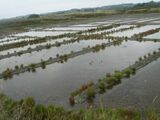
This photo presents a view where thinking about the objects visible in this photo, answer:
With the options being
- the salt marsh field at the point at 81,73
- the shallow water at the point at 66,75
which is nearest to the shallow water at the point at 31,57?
the salt marsh field at the point at 81,73

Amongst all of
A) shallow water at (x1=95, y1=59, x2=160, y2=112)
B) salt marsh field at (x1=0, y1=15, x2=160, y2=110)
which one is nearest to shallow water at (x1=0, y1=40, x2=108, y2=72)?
salt marsh field at (x1=0, y1=15, x2=160, y2=110)

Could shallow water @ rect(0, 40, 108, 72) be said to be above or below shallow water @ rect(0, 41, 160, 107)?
below

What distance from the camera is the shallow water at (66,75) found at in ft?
31.0

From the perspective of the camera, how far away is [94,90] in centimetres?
911

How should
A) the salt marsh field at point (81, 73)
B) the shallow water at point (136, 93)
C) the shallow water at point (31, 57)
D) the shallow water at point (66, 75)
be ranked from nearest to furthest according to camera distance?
the shallow water at point (136, 93), the salt marsh field at point (81, 73), the shallow water at point (66, 75), the shallow water at point (31, 57)

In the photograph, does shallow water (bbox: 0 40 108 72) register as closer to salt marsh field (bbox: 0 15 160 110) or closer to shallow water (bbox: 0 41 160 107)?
salt marsh field (bbox: 0 15 160 110)

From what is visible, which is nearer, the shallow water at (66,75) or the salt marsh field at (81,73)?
the salt marsh field at (81,73)

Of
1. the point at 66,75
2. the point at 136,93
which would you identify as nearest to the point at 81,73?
the point at 66,75

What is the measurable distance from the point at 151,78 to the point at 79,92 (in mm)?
2559

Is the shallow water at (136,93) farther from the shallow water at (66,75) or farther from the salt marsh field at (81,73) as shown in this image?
the shallow water at (66,75)

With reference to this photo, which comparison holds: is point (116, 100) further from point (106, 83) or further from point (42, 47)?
point (42, 47)

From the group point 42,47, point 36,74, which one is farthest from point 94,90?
point 42,47

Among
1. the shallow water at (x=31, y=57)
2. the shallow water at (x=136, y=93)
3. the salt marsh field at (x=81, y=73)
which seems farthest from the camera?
the shallow water at (x=31, y=57)

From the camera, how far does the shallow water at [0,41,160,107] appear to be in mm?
9453
